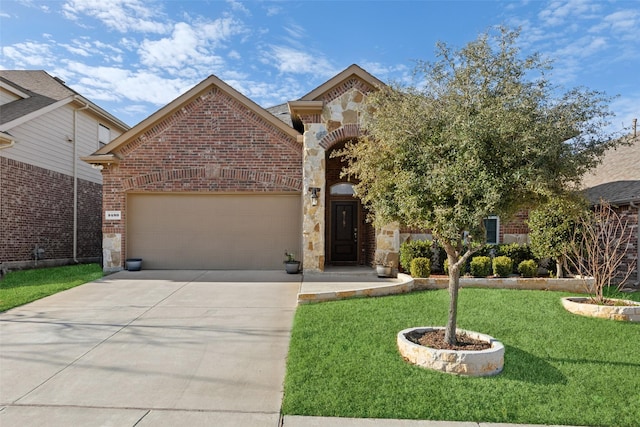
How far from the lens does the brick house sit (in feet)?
37.9

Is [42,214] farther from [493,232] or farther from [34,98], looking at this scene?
[493,232]

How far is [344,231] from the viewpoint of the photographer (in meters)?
13.2

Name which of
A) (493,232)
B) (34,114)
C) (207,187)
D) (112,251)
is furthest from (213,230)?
(493,232)

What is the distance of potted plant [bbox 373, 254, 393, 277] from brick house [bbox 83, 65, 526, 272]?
30.7 inches

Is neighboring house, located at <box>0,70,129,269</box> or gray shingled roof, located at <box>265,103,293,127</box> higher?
gray shingled roof, located at <box>265,103,293,127</box>

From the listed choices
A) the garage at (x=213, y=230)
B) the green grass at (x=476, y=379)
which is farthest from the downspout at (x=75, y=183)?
the green grass at (x=476, y=379)

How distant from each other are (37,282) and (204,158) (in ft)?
17.2

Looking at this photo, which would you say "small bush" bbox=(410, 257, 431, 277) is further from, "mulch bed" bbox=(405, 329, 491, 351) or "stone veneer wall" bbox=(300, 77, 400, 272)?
"mulch bed" bbox=(405, 329, 491, 351)

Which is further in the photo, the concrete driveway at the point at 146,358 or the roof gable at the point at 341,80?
the roof gable at the point at 341,80

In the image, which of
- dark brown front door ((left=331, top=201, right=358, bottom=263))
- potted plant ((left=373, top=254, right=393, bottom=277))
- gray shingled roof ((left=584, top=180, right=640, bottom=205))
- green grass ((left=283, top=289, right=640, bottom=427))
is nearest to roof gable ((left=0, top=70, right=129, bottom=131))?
dark brown front door ((left=331, top=201, right=358, bottom=263))

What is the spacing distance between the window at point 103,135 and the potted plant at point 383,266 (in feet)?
41.2

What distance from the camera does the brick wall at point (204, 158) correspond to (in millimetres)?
11609

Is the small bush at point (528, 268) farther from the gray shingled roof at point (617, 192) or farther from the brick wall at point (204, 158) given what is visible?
the brick wall at point (204, 158)

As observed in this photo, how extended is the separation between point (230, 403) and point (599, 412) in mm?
3675
